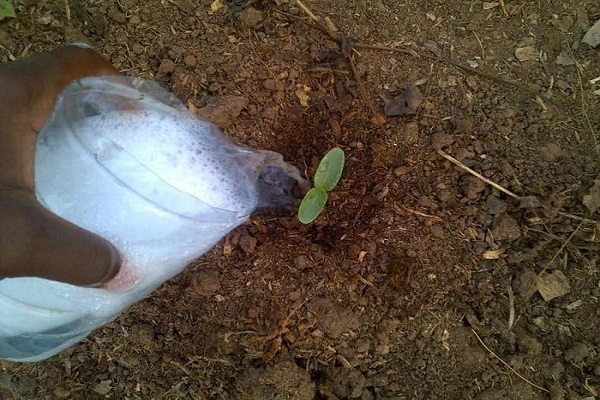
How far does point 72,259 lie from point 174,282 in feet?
1.75

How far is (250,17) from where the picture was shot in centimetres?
143

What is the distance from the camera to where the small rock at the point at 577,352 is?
1.33m

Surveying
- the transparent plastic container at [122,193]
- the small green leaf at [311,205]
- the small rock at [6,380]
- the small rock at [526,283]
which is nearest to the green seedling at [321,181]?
the small green leaf at [311,205]

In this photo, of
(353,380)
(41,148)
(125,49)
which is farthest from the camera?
(125,49)

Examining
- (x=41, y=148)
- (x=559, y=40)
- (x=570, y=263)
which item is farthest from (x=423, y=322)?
(x=41, y=148)

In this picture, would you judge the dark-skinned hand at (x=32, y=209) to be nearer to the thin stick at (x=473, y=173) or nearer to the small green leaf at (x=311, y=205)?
the small green leaf at (x=311, y=205)

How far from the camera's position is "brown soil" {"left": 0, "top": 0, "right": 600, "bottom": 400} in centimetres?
135

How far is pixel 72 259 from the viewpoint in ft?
2.75

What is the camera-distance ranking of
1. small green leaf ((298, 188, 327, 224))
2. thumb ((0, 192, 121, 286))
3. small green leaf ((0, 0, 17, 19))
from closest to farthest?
thumb ((0, 192, 121, 286)) < small green leaf ((298, 188, 327, 224)) < small green leaf ((0, 0, 17, 19))

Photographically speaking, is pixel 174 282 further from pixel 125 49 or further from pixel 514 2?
pixel 514 2

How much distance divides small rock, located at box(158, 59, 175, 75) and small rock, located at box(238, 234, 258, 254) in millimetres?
387

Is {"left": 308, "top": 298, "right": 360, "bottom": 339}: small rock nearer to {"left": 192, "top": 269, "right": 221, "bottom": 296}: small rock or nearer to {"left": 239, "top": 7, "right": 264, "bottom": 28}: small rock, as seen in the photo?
{"left": 192, "top": 269, "right": 221, "bottom": 296}: small rock

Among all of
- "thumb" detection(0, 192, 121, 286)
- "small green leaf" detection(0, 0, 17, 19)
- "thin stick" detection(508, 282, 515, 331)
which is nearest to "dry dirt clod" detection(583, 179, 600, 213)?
"thin stick" detection(508, 282, 515, 331)

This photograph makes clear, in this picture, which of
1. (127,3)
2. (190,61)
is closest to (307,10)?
(190,61)
